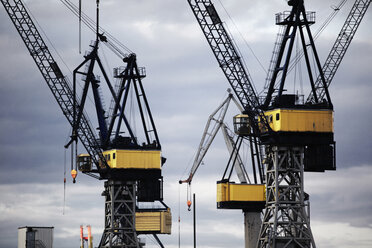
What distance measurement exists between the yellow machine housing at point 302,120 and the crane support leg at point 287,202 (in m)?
2.77

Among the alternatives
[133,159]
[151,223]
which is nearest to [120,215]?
[133,159]

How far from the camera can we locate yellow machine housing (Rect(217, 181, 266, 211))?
474 ft

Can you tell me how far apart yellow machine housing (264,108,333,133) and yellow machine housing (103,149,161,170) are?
2943 centimetres

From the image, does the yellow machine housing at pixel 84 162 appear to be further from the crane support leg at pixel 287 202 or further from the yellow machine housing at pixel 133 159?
the crane support leg at pixel 287 202

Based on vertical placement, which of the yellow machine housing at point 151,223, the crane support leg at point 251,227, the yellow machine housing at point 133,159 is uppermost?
the yellow machine housing at point 133,159

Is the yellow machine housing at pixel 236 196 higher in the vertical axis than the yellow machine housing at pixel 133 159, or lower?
lower

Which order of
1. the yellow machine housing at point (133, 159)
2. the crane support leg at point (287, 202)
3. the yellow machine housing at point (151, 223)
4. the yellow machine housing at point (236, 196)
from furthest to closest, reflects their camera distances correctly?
the yellow machine housing at point (151, 223), the yellow machine housing at point (133, 159), the yellow machine housing at point (236, 196), the crane support leg at point (287, 202)

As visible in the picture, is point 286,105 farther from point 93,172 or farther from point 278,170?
point 93,172

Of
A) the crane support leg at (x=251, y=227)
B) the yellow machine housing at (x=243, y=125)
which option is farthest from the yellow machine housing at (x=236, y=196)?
the yellow machine housing at (x=243, y=125)

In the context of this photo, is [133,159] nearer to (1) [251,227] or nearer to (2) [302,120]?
(1) [251,227]

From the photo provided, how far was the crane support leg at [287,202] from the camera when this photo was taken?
12469 cm

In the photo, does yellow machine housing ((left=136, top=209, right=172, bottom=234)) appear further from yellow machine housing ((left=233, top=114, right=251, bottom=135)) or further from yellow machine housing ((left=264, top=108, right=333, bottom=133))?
yellow machine housing ((left=264, top=108, right=333, bottom=133))

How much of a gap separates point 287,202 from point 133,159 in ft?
110

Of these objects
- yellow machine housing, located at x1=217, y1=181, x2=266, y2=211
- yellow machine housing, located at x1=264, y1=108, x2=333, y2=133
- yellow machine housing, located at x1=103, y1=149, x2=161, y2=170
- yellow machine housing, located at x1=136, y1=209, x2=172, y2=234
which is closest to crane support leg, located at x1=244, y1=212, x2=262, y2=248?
yellow machine housing, located at x1=217, y1=181, x2=266, y2=211
